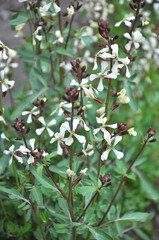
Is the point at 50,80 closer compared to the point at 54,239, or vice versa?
the point at 54,239

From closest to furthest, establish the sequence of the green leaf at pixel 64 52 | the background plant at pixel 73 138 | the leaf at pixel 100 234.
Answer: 1. the background plant at pixel 73 138
2. the leaf at pixel 100 234
3. the green leaf at pixel 64 52

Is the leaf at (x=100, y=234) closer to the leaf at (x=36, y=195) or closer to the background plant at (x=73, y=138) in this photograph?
the background plant at (x=73, y=138)

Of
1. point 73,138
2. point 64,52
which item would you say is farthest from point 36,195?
point 64,52

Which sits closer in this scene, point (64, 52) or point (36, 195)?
point (36, 195)

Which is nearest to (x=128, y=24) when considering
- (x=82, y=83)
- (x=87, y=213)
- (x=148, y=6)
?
(x=82, y=83)

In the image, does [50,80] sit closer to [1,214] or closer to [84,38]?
[84,38]

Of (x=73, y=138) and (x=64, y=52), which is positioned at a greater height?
(x=64, y=52)

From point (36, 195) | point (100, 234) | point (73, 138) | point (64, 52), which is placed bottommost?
point (100, 234)

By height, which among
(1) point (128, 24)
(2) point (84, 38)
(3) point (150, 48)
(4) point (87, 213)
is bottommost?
(4) point (87, 213)

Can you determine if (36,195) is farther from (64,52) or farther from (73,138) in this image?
(64,52)

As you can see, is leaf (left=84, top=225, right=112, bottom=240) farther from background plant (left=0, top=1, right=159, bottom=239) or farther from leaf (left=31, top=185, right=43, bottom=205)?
leaf (left=31, top=185, right=43, bottom=205)

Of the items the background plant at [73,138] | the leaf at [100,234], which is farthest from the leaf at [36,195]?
the leaf at [100,234]
